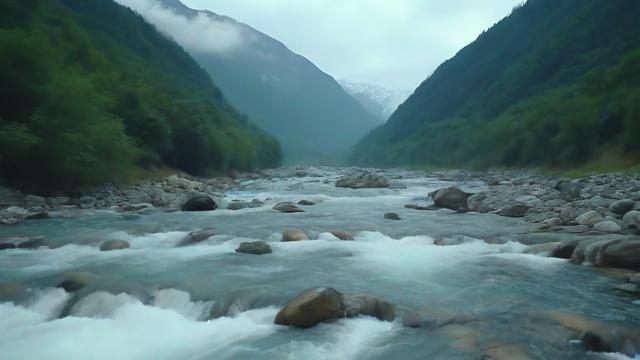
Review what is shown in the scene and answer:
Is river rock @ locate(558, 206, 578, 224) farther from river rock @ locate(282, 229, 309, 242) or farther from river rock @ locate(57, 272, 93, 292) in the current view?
river rock @ locate(57, 272, 93, 292)

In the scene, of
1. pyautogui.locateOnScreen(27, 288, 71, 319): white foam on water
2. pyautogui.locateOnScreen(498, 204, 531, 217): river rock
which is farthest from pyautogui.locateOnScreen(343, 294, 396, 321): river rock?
pyautogui.locateOnScreen(498, 204, 531, 217): river rock

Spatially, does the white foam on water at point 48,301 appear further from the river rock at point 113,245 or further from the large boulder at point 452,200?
the large boulder at point 452,200

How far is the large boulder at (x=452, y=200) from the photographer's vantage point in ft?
83.6

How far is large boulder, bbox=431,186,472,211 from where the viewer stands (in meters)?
25.5

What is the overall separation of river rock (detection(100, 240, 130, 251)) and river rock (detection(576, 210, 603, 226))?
566 inches

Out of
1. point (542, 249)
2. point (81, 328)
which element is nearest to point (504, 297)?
point (542, 249)

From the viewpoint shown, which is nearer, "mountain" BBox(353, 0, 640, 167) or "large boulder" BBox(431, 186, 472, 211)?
"large boulder" BBox(431, 186, 472, 211)

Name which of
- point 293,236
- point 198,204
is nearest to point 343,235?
point 293,236

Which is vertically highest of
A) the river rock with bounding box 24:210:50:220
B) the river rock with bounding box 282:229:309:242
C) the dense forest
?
the dense forest

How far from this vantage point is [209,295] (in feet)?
33.2

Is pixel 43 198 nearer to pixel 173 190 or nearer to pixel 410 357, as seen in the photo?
pixel 173 190

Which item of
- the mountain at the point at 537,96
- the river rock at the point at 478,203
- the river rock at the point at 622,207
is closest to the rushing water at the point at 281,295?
the river rock at the point at 622,207

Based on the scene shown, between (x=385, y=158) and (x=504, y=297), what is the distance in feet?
484

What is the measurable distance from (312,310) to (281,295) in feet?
6.12
